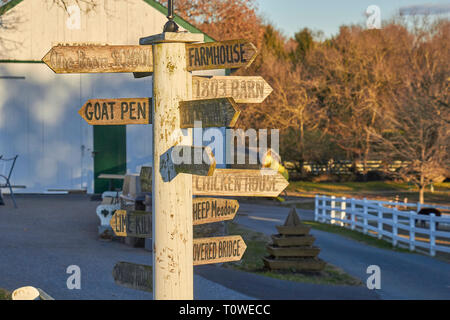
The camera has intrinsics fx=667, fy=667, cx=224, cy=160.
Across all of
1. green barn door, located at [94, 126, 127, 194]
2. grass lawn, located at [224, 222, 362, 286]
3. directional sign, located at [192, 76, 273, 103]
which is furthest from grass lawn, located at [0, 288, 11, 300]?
green barn door, located at [94, 126, 127, 194]

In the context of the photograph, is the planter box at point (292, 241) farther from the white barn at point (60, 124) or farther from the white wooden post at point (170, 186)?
the white barn at point (60, 124)

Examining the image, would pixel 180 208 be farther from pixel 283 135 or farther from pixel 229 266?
pixel 283 135

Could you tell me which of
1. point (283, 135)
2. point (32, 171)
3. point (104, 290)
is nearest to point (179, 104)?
point (104, 290)

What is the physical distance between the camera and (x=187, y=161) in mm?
3797

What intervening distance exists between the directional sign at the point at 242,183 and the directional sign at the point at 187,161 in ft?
1.14

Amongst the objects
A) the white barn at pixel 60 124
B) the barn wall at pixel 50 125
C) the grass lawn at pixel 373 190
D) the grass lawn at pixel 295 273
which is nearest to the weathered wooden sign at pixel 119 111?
the grass lawn at pixel 295 273

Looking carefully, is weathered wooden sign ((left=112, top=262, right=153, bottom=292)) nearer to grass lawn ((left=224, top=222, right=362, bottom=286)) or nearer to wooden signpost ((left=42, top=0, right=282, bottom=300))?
wooden signpost ((left=42, top=0, right=282, bottom=300))

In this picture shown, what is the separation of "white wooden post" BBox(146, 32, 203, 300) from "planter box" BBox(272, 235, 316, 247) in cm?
782

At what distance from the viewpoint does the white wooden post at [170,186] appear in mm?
3980

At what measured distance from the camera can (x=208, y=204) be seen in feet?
14.6

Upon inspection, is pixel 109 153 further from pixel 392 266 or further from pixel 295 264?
pixel 392 266

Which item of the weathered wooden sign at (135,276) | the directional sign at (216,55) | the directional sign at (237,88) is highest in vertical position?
the directional sign at (216,55)
